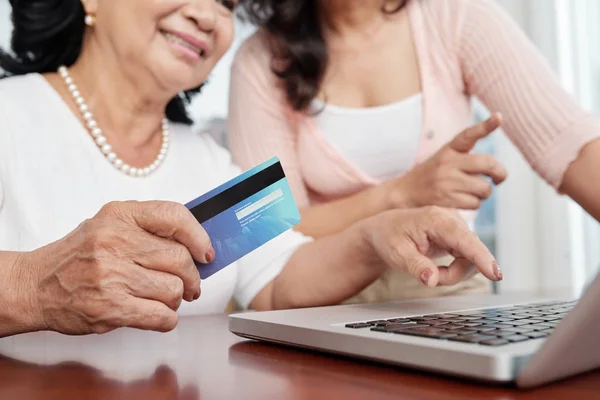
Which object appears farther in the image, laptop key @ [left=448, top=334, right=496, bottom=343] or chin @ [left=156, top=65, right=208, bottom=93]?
chin @ [left=156, top=65, right=208, bottom=93]

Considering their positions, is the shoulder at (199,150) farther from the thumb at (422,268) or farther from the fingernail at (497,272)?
the fingernail at (497,272)

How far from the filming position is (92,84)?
1.07 metres

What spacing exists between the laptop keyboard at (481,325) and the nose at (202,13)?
0.65 metres

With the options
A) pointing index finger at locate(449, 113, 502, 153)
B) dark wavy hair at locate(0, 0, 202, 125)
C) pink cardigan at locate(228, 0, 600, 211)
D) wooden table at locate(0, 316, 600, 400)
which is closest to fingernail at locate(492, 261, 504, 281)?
wooden table at locate(0, 316, 600, 400)

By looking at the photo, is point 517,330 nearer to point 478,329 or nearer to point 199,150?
point 478,329

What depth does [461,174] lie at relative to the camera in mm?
1007

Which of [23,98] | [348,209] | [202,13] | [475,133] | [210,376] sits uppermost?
[202,13]

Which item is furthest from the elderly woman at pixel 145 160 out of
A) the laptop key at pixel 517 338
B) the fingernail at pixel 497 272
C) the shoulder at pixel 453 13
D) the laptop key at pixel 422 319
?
the shoulder at pixel 453 13

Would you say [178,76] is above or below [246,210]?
above

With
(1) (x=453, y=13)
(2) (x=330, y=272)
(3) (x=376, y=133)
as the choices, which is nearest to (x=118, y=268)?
(2) (x=330, y=272)

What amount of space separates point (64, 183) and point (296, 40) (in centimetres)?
65

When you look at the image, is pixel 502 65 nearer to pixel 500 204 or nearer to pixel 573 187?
pixel 573 187

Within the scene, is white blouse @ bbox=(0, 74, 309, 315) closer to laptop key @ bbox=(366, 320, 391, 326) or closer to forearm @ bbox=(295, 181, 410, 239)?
forearm @ bbox=(295, 181, 410, 239)

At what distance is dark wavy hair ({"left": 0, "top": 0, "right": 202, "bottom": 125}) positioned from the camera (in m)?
1.10
